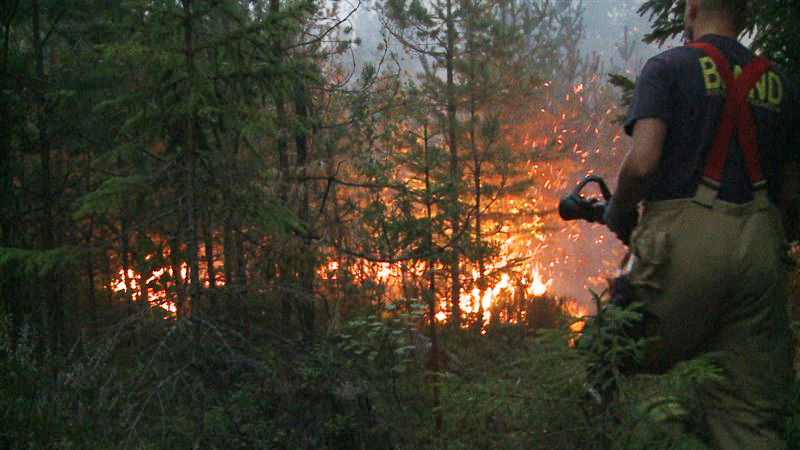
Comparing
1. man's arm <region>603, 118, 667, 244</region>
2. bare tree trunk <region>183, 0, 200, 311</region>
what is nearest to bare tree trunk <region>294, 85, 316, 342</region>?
bare tree trunk <region>183, 0, 200, 311</region>

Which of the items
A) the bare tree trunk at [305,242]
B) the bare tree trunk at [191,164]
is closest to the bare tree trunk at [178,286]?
the bare tree trunk at [191,164]

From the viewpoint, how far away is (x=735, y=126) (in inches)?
80.3

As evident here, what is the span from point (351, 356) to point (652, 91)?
4702 mm

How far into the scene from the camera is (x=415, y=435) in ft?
21.9

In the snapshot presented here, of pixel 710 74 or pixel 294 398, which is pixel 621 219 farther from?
pixel 294 398

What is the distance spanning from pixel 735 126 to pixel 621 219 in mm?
494

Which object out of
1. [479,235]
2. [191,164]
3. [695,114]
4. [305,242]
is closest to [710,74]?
[695,114]

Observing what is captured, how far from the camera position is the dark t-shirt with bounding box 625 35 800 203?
203cm

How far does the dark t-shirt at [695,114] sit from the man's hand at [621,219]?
0.39 feet

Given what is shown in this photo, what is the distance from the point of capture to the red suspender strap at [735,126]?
202cm

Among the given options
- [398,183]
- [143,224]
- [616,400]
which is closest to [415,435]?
[398,183]

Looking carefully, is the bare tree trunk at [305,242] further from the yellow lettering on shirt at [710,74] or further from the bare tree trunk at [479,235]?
the yellow lettering on shirt at [710,74]

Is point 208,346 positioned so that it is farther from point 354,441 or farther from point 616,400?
point 616,400

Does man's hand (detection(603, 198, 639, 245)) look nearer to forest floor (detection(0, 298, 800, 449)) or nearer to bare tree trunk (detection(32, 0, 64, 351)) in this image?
forest floor (detection(0, 298, 800, 449))
